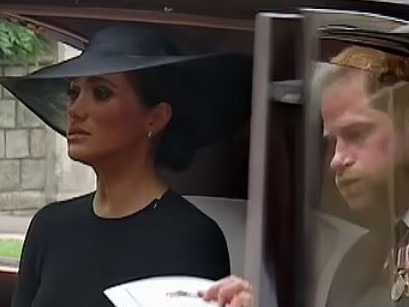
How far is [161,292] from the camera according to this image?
4.26ft

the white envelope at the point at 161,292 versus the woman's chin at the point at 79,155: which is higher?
the woman's chin at the point at 79,155

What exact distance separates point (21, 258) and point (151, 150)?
0.96 ft

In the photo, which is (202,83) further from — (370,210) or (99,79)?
(370,210)

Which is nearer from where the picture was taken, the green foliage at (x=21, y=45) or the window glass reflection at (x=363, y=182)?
the window glass reflection at (x=363, y=182)

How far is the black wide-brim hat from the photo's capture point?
4.30 ft

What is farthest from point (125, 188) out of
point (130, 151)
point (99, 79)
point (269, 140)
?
point (269, 140)

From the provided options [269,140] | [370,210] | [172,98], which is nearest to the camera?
[269,140]

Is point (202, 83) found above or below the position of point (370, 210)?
above

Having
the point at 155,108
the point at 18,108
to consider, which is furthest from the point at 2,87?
the point at 155,108

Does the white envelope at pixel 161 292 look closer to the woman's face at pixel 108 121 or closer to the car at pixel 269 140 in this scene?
the car at pixel 269 140

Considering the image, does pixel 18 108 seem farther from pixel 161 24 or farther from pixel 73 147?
pixel 161 24

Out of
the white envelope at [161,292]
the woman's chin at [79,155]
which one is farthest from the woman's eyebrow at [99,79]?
the white envelope at [161,292]

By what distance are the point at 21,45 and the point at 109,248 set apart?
1.11 feet

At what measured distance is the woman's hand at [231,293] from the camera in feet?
3.91
